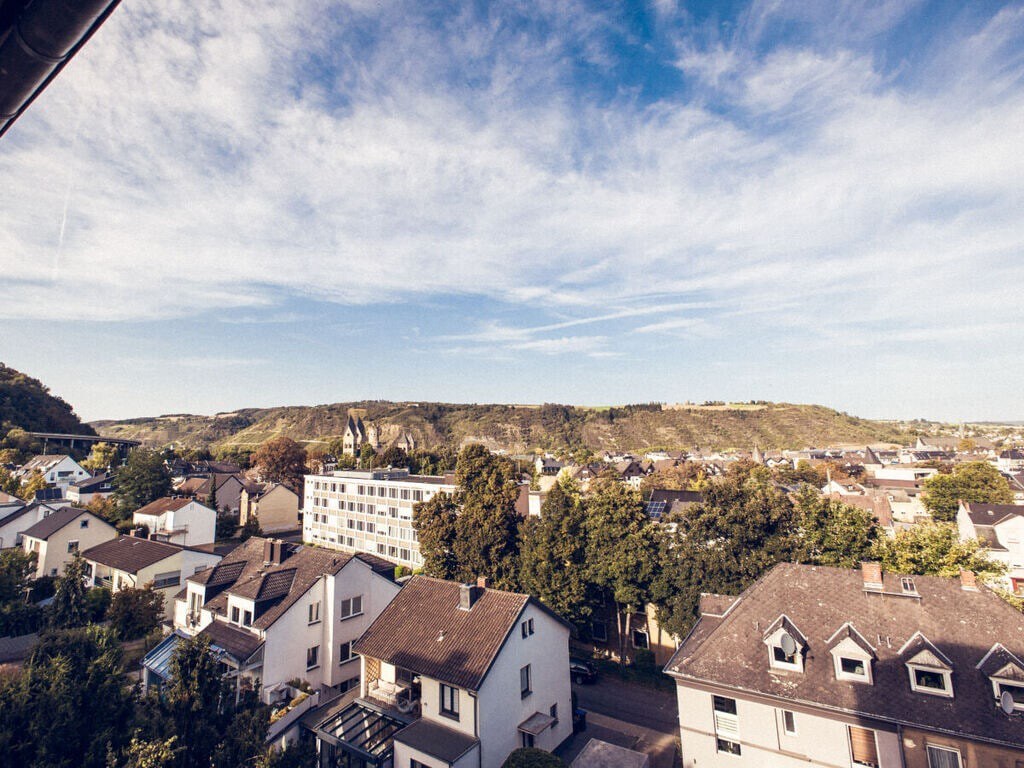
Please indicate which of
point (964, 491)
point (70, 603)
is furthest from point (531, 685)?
point (964, 491)

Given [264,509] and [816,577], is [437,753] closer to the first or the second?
[816,577]

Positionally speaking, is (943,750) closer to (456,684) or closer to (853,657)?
(853,657)

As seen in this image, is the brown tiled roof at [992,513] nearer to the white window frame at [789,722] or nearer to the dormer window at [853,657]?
the dormer window at [853,657]

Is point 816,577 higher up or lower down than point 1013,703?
higher up

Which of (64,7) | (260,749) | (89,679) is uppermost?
(64,7)

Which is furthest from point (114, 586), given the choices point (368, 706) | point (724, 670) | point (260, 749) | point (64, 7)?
point (64, 7)

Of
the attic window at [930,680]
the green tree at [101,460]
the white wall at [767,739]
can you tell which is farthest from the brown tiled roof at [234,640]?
the green tree at [101,460]

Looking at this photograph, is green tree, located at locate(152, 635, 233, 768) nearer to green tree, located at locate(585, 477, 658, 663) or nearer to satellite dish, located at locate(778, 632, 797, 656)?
satellite dish, located at locate(778, 632, 797, 656)

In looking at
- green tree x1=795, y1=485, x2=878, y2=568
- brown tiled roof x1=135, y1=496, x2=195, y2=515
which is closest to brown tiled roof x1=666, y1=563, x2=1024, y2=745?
green tree x1=795, y1=485, x2=878, y2=568
